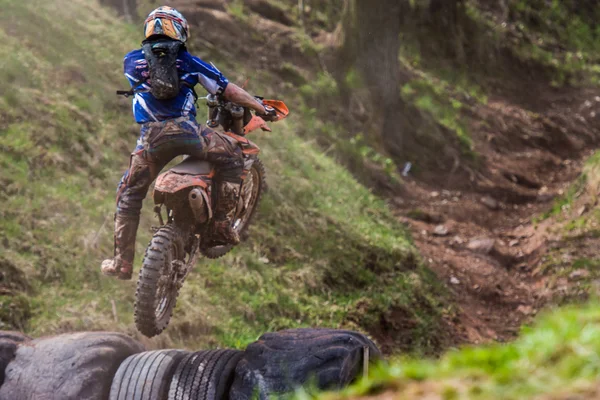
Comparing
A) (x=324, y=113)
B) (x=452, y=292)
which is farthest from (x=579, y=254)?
(x=324, y=113)

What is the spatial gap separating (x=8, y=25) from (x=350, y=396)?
10171 mm

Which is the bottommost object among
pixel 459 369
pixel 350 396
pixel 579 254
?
pixel 579 254

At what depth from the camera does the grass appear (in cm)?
769

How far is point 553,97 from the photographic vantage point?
22.0 meters

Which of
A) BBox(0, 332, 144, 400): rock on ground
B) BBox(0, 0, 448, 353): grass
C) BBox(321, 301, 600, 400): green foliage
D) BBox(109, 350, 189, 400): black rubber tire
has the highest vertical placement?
BBox(321, 301, 600, 400): green foliage

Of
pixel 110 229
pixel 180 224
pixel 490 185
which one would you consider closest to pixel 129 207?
pixel 180 224

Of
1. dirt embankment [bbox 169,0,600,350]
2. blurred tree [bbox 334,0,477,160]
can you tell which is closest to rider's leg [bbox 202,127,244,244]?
dirt embankment [bbox 169,0,600,350]

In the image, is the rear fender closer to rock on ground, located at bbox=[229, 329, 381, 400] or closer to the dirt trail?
rock on ground, located at bbox=[229, 329, 381, 400]

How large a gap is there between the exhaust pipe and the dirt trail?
193 inches

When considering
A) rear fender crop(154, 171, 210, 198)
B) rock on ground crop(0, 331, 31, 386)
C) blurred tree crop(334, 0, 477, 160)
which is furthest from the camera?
blurred tree crop(334, 0, 477, 160)

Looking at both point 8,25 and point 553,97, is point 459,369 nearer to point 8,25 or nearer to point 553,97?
point 8,25

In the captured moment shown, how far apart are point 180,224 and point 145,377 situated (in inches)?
50.4

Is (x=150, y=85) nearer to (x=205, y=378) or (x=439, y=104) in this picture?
(x=205, y=378)

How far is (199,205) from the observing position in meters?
5.95
